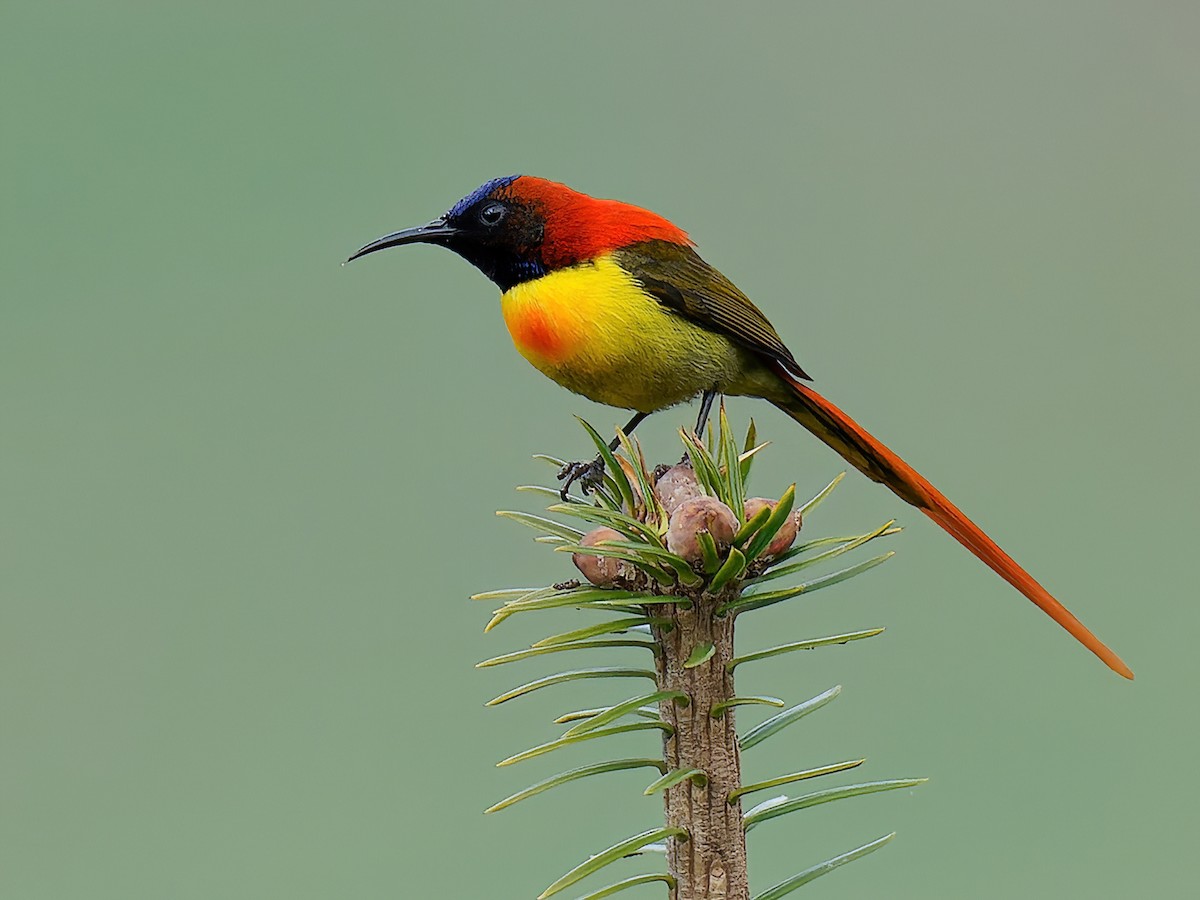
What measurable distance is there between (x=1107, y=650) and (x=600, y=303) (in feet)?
4.06

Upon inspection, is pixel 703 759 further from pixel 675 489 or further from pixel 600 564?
pixel 675 489

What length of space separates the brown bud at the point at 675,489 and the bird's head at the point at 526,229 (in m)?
1.26

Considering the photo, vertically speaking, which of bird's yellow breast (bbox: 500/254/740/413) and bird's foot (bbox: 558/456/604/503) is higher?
bird's yellow breast (bbox: 500/254/740/413)

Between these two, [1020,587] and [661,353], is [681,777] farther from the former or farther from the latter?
[661,353]

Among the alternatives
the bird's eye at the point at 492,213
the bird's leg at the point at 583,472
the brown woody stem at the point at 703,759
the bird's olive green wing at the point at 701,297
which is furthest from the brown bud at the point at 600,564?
the bird's eye at the point at 492,213

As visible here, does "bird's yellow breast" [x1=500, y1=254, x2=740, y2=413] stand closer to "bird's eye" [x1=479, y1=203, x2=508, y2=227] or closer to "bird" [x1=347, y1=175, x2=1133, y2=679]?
"bird" [x1=347, y1=175, x2=1133, y2=679]

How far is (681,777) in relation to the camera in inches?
41.3

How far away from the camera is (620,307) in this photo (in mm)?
2459

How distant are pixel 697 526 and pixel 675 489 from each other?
18 cm

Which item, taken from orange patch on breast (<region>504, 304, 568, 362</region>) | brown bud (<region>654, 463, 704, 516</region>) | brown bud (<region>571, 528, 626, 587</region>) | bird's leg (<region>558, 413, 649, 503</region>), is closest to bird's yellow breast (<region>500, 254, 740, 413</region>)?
orange patch on breast (<region>504, 304, 568, 362</region>)

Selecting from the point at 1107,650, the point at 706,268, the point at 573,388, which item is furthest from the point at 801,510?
the point at 706,268

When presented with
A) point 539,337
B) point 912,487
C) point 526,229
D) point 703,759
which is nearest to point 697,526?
point 703,759

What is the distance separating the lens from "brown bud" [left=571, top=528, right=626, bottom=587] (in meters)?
1.21

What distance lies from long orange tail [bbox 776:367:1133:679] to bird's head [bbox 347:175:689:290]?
0.46 m
